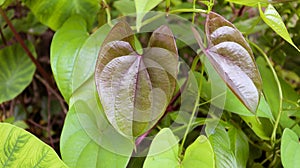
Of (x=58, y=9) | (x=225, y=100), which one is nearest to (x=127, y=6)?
(x=58, y=9)

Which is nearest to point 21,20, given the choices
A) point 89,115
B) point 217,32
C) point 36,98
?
point 36,98

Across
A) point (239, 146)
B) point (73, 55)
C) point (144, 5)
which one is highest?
point (144, 5)

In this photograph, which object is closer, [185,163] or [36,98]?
[185,163]

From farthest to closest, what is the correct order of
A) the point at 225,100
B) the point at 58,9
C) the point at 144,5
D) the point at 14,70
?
1. the point at 14,70
2. the point at 58,9
3. the point at 225,100
4. the point at 144,5

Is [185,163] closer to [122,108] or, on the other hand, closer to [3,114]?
[122,108]

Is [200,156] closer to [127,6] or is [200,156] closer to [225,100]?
[225,100]

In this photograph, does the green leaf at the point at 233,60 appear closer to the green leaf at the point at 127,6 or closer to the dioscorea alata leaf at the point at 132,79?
the dioscorea alata leaf at the point at 132,79
